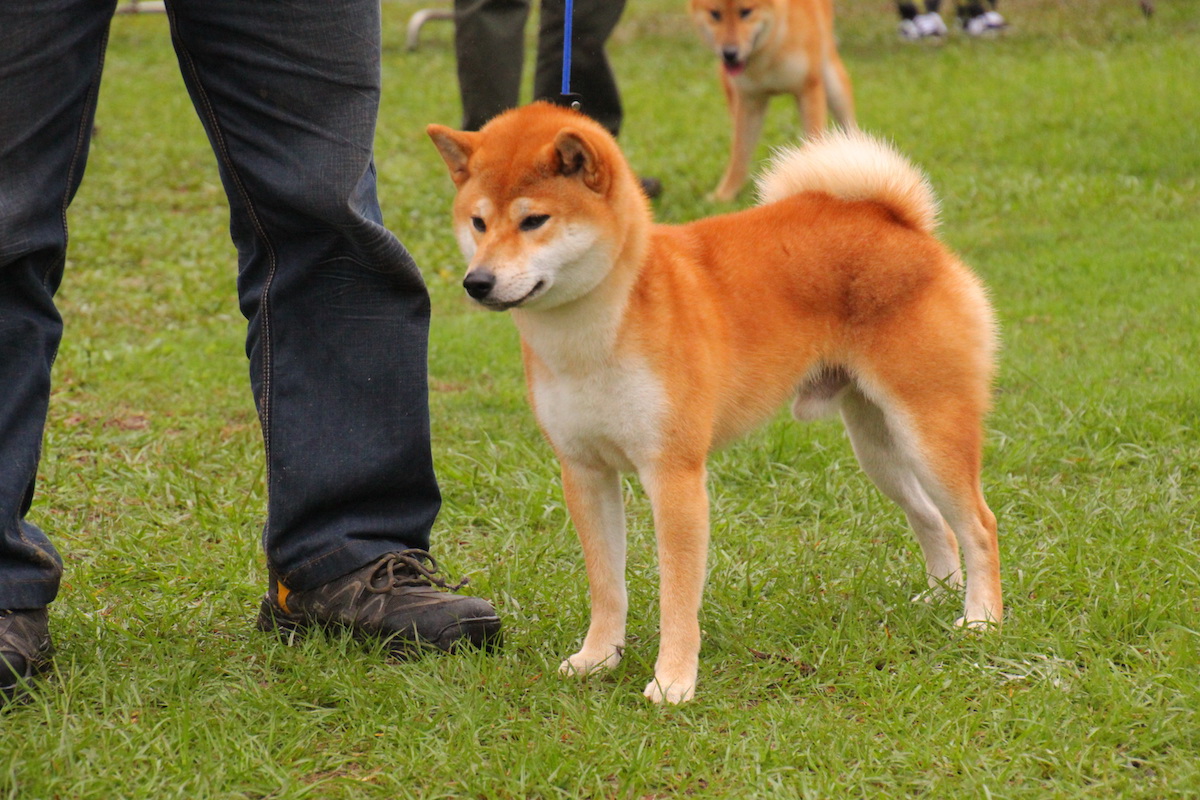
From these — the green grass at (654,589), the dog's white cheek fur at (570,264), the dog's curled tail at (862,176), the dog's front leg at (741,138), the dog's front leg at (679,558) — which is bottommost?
the dog's front leg at (741,138)

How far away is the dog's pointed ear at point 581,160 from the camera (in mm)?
2346

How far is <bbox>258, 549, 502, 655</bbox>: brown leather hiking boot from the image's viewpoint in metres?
2.60

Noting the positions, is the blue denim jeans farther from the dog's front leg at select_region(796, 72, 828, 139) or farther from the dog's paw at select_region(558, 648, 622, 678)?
the dog's front leg at select_region(796, 72, 828, 139)

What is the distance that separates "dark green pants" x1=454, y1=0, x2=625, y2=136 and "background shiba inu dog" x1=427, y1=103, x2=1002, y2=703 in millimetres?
2405

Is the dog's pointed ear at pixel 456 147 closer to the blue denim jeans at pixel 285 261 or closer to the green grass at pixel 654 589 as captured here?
the blue denim jeans at pixel 285 261

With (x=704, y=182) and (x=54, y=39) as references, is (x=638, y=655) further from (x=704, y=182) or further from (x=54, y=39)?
(x=704, y=182)

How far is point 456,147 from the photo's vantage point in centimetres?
251

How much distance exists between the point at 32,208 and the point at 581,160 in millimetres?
966

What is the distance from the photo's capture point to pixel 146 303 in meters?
5.81

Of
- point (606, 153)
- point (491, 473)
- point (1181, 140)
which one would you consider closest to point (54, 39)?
point (606, 153)

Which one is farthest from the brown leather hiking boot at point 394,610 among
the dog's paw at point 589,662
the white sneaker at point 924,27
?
the white sneaker at point 924,27

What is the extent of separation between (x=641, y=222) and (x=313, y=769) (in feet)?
3.80

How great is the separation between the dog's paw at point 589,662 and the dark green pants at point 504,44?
303 cm

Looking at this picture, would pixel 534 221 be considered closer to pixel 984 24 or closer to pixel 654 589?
pixel 654 589
